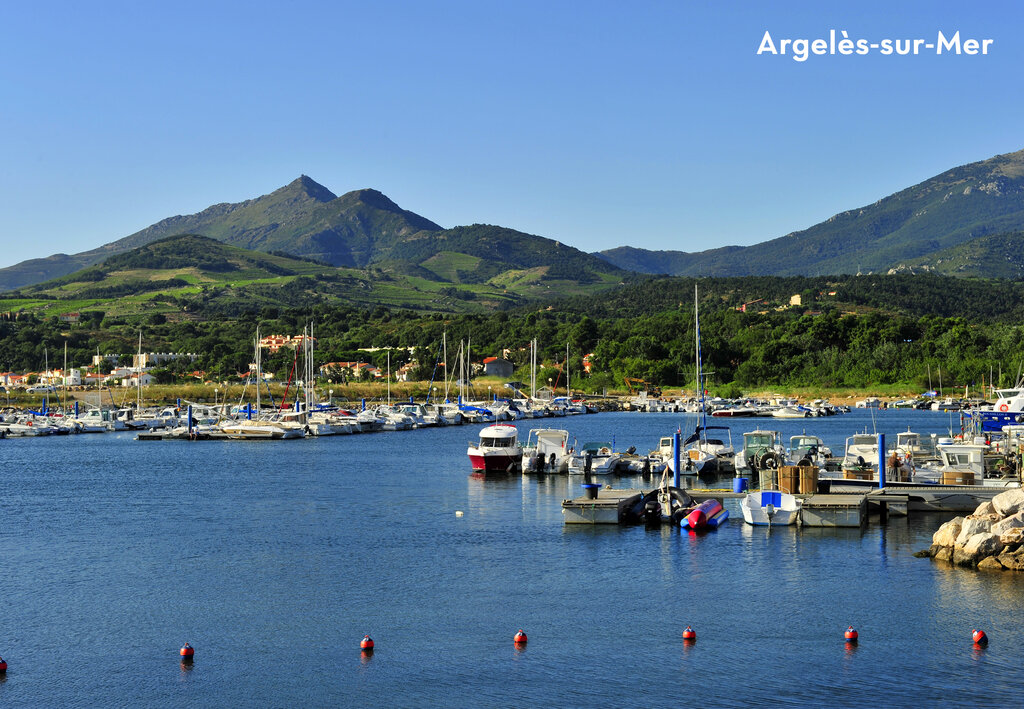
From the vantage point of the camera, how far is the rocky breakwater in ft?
108

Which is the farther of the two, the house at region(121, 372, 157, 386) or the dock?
the house at region(121, 372, 157, 386)

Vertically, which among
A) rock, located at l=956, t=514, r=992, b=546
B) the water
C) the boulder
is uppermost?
rock, located at l=956, t=514, r=992, b=546

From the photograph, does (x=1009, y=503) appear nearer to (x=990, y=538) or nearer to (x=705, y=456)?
(x=990, y=538)

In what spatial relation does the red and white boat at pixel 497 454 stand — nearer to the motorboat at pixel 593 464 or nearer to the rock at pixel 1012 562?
the motorboat at pixel 593 464

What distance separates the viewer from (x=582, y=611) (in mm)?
29625

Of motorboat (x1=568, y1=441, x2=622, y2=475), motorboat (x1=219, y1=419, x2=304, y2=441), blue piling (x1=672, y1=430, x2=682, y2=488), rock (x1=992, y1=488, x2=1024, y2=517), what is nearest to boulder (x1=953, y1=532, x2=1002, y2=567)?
rock (x1=992, y1=488, x2=1024, y2=517)

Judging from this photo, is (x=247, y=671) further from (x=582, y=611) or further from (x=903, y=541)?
(x=903, y=541)

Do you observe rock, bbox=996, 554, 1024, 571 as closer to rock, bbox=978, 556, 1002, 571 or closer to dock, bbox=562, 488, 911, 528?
rock, bbox=978, 556, 1002, 571

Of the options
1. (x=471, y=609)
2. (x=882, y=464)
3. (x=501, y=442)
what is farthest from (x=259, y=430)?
(x=471, y=609)

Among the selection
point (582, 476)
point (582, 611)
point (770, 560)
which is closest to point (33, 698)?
point (582, 611)

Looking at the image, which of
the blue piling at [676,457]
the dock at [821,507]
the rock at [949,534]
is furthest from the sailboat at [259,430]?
the rock at [949,534]

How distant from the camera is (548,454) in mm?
63125

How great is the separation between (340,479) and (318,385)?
11472 cm

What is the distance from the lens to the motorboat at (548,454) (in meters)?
62.4
